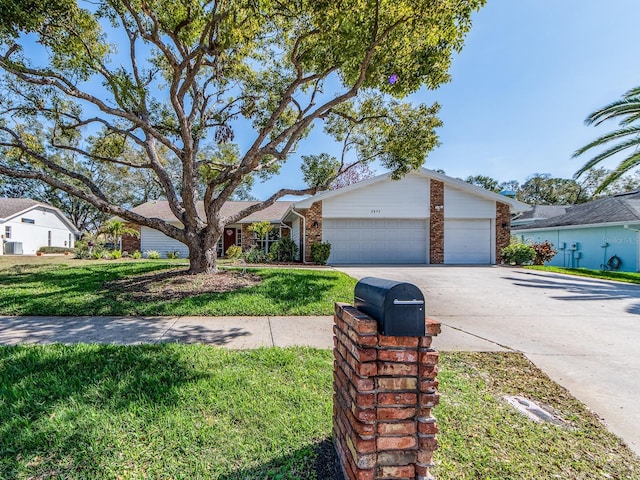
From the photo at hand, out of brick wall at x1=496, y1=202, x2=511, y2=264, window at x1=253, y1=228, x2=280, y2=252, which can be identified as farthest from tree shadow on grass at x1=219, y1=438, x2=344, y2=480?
window at x1=253, y1=228, x2=280, y2=252

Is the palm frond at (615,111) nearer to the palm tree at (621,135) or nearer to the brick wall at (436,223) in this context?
the palm tree at (621,135)

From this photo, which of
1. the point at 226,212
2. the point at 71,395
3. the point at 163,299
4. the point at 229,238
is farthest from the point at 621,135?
→ the point at 226,212

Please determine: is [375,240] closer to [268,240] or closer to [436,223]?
[436,223]

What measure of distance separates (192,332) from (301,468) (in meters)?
3.24

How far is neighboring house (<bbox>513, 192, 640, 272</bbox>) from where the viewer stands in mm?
16594

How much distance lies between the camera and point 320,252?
1514 centimetres

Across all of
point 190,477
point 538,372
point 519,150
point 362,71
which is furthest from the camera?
point 519,150

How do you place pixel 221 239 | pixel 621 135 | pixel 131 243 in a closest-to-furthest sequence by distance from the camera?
1. pixel 621 135
2. pixel 131 243
3. pixel 221 239

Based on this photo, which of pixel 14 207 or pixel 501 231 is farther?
pixel 14 207

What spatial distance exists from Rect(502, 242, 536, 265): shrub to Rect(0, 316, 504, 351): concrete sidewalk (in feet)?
43.6

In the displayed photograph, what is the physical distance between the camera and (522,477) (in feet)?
6.81

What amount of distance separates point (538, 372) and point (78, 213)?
41974 millimetres

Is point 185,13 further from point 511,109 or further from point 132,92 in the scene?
point 511,109

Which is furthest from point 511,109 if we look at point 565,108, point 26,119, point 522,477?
point 26,119
